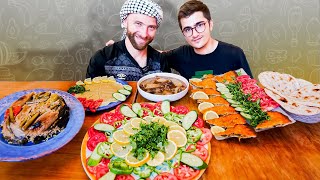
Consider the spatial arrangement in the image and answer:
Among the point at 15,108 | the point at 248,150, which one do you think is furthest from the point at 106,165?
the point at 248,150

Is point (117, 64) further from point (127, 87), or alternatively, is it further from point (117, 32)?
point (117, 32)

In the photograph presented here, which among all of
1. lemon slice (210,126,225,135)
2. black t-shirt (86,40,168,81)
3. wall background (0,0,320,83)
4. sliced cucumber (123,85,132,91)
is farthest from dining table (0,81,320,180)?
wall background (0,0,320,83)

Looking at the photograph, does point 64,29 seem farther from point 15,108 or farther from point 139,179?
point 139,179

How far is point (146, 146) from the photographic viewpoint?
123cm

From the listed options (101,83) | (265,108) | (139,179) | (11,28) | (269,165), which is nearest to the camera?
(139,179)

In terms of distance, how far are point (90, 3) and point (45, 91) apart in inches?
70.2

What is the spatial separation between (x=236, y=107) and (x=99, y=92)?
97 centimetres

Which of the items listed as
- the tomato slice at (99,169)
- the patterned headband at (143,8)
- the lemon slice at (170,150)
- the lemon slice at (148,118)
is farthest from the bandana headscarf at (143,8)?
the tomato slice at (99,169)

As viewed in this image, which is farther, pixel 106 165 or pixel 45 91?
pixel 45 91

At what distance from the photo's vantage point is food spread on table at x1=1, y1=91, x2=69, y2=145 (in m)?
1.25

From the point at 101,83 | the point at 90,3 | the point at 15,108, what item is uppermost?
A: the point at 90,3

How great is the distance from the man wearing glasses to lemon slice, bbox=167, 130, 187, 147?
1168 mm

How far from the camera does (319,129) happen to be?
151 cm

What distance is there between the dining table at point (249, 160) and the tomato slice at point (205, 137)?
0.06 meters
